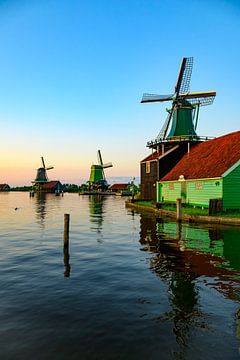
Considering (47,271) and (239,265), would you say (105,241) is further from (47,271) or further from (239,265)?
(239,265)

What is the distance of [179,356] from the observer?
19.2 ft

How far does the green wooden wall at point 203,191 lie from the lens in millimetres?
25141

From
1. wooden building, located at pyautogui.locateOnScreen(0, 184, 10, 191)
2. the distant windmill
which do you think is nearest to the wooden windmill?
the distant windmill

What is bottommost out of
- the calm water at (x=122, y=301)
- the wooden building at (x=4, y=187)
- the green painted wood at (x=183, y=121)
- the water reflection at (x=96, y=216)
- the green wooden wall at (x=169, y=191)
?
the calm water at (x=122, y=301)

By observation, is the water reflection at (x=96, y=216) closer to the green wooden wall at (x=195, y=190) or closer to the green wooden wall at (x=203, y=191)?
the green wooden wall at (x=195, y=190)

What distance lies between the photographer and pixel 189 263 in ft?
40.8

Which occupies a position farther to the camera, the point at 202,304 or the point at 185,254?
the point at 185,254

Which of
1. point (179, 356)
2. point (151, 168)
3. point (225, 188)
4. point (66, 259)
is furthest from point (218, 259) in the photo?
point (151, 168)

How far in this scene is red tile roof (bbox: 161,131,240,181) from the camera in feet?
85.2

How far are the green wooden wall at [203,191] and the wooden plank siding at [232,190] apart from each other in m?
0.45

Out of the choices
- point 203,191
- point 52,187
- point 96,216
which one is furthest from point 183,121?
point 52,187

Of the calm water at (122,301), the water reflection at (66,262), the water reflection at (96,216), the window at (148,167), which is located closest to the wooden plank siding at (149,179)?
the window at (148,167)

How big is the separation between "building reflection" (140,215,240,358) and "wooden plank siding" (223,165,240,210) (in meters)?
4.75

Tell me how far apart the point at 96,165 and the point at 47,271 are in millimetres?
97117
